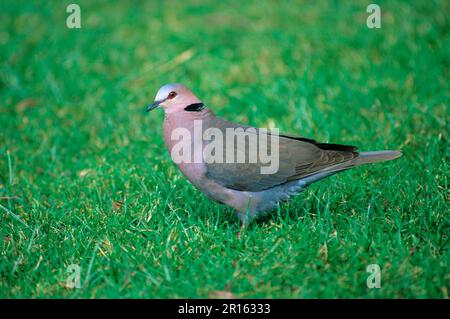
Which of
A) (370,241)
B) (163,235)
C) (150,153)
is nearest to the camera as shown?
(370,241)

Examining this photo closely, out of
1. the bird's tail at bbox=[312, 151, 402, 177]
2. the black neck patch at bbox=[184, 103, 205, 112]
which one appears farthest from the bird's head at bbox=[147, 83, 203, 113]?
the bird's tail at bbox=[312, 151, 402, 177]

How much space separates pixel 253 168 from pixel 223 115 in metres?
2.11

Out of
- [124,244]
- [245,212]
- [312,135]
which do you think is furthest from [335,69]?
[124,244]

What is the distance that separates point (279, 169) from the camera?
3801 mm

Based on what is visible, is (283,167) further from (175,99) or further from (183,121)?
(175,99)

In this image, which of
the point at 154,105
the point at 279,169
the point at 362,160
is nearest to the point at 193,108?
the point at 154,105

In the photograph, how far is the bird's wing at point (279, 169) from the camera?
3.74 m

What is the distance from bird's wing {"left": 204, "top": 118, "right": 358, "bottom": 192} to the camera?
374 cm

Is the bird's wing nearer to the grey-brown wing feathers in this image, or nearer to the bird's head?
the grey-brown wing feathers

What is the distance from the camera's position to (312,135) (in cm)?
512

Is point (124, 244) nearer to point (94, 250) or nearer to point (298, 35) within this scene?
point (94, 250)
